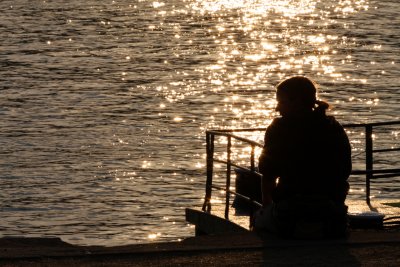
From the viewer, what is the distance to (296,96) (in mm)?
9656

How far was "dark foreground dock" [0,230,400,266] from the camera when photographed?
9211 mm

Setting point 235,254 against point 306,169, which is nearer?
point 235,254

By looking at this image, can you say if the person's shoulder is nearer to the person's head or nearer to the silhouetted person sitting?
the silhouetted person sitting

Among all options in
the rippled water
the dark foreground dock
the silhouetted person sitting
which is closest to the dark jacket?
the silhouetted person sitting

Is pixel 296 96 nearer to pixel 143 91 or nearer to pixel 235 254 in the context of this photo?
pixel 235 254

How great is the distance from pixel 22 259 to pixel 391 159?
Answer: 25663 mm

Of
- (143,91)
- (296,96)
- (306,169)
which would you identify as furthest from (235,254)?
(143,91)

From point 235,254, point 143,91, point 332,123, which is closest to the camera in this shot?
point 235,254

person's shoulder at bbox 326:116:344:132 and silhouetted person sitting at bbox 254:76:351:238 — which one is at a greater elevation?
person's shoulder at bbox 326:116:344:132

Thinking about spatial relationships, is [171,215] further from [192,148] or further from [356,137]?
[356,137]

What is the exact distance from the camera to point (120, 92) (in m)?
50.2

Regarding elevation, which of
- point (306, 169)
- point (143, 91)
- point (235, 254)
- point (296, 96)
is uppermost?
point (296, 96)

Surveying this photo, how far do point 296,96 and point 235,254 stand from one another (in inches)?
45.6

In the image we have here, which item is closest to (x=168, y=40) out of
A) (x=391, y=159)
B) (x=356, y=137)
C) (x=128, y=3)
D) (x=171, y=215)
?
(x=128, y=3)
